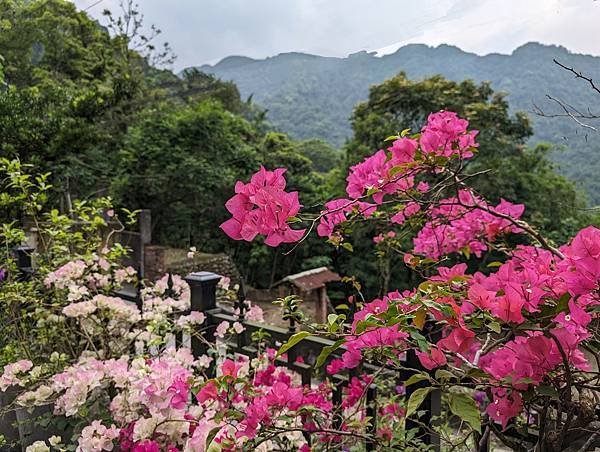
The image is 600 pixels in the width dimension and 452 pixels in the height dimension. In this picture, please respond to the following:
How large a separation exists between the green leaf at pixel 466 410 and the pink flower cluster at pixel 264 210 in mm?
285

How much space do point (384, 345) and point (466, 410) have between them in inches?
7.2

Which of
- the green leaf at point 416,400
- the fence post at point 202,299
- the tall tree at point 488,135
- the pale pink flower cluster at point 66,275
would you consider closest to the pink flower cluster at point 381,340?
the green leaf at point 416,400

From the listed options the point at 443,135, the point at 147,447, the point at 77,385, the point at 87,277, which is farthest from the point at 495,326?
the point at 87,277

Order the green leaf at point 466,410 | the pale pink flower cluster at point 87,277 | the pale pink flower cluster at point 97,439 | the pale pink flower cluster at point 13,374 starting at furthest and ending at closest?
the pale pink flower cluster at point 87,277 < the pale pink flower cluster at point 13,374 < the pale pink flower cluster at point 97,439 < the green leaf at point 466,410

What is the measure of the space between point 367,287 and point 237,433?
27.0ft

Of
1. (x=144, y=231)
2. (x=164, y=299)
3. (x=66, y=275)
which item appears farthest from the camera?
(x=144, y=231)

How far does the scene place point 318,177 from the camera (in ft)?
32.1

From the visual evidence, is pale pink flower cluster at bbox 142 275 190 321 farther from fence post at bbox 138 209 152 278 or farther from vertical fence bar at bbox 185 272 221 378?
fence post at bbox 138 209 152 278

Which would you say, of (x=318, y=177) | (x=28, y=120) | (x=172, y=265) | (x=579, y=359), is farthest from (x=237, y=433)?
(x=318, y=177)

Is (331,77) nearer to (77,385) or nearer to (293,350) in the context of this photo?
(293,350)

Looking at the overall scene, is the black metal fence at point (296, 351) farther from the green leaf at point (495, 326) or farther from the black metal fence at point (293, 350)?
the green leaf at point (495, 326)

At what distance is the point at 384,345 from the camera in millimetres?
732

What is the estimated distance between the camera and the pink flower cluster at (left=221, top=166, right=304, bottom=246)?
0.65m

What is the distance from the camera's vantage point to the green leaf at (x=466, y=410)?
0.56 meters
